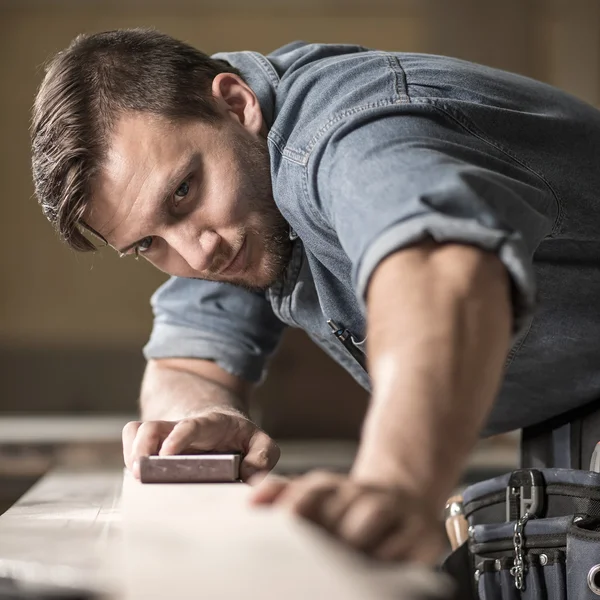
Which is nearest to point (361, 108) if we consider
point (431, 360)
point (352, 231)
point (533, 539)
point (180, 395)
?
point (352, 231)

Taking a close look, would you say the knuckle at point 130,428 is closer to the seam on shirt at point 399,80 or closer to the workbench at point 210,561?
the workbench at point 210,561

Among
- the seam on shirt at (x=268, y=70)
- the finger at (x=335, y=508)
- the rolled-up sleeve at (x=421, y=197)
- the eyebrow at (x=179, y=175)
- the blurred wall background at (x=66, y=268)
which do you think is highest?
the seam on shirt at (x=268, y=70)

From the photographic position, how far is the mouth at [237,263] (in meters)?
1.15

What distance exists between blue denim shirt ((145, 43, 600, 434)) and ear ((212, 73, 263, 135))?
1 centimetres

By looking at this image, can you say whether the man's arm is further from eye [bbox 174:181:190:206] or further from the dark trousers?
the dark trousers

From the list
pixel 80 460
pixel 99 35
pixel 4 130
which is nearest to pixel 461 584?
pixel 99 35

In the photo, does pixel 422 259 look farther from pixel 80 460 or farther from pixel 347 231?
pixel 80 460

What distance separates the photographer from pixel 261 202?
1126 millimetres

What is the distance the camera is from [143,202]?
1079 mm

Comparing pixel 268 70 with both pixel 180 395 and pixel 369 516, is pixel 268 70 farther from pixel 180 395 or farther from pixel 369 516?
pixel 369 516

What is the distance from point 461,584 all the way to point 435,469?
72 centimetres

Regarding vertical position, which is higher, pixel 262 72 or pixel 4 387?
pixel 262 72

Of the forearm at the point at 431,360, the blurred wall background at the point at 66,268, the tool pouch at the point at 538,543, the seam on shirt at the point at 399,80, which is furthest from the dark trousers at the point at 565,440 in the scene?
the blurred wall background at the point at 66,268

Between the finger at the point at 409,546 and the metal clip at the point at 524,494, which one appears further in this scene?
the metal clip at the point at 524,494
